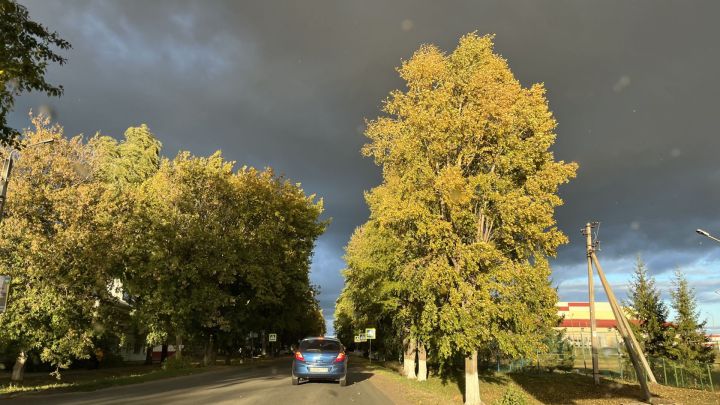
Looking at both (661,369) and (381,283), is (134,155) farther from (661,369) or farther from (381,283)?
(661,369)

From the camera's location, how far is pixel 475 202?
16.3 meters

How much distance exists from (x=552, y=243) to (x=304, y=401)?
927 cm

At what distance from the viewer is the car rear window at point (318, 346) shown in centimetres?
1738

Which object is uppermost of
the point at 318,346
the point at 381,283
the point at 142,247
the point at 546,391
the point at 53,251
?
the point at 142,247

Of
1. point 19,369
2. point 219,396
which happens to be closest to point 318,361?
point 219,396

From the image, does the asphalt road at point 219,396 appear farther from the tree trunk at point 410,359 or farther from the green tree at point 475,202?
the tree trunk at point 410,359

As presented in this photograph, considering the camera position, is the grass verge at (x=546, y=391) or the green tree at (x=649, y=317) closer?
the grass verge at (x=546, y=391)

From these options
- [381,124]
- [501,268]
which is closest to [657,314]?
[501,268]

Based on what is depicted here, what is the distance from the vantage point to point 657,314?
32375 millimetres

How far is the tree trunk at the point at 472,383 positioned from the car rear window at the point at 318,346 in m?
4.81

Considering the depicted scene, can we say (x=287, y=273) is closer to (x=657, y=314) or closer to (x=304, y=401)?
(x=304, y=401)

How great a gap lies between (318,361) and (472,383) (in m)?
5.50

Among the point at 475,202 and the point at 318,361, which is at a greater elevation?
the point at 475,202

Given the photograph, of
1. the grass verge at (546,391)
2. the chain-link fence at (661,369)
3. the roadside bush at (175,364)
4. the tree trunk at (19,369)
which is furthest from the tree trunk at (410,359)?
the tree trunk at (19,369)
